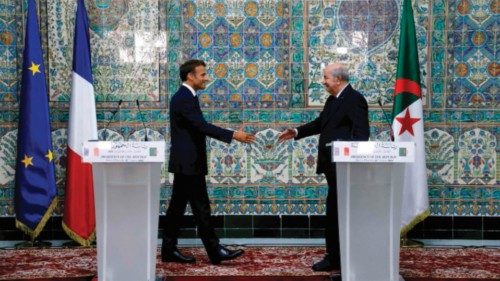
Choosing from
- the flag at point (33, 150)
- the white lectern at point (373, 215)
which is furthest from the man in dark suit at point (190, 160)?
the flag at point (33, 150)

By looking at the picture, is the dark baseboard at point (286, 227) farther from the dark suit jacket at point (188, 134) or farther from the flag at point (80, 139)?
the dark suit jacket at point (188, 134)

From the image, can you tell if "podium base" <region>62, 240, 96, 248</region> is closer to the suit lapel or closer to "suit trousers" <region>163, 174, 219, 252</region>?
"suit trousers" <region>163, 174, 219, 252</region>

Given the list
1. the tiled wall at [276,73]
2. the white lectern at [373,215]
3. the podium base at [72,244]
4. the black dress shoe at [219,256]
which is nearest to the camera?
the white lectern at [373,215]

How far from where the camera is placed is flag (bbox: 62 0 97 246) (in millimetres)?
5574

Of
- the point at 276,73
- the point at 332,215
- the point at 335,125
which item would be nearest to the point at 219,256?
the point at 332,215

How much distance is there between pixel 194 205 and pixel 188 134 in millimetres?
560

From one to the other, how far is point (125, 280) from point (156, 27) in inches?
111

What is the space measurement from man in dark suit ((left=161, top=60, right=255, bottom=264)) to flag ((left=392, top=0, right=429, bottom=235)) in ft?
5.97

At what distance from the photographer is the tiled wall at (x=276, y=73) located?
19.3 ft

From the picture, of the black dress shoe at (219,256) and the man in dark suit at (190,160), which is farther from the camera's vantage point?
the black dress shoe at (219,256)

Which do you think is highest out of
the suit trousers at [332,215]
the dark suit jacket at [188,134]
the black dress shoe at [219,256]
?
the dark suit jacket at [188,134]

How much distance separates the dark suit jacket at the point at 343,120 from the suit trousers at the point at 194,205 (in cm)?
95

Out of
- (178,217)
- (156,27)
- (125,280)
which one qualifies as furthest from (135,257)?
(156,27)

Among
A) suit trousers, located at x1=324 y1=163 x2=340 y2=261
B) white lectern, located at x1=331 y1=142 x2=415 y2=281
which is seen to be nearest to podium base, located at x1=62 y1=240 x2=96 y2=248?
suit trousers, located at x1=324 y1=163 x2=340 y2=261
